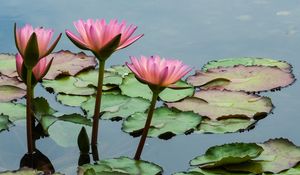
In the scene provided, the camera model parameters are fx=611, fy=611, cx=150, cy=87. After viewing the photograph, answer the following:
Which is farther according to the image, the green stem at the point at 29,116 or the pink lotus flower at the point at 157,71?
the green stem at the point at 29,116

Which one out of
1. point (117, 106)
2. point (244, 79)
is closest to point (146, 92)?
point (117, 106)

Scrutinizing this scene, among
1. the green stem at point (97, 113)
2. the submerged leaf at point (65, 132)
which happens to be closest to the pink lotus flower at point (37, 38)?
the green stem at point (97, 113)

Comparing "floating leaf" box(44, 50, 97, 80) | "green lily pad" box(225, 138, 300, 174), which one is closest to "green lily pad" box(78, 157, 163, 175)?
"green lily pad" box(225, 138, 300, 174)

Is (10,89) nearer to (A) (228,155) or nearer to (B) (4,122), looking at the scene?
(B) (4,122)

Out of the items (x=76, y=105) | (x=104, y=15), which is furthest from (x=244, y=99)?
(x=104, y=15)

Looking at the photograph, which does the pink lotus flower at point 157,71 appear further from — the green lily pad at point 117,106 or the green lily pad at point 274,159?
the green lily pad at point 117,106

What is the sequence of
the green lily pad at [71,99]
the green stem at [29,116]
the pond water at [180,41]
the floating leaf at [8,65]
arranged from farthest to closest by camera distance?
1. the floating leaf at [8,65]
2. the green lily pad at [71,99]
3. the pond water at [180,41]
4. the green stem at [29,116]

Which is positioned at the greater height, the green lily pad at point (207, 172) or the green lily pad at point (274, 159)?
the green lily pad at point (274, 159)

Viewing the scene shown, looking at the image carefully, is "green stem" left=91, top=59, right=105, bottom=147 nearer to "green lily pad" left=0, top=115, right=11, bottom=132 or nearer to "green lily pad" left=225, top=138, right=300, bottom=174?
"green lily pad" left=0, top=115, right=11, bottom=132
